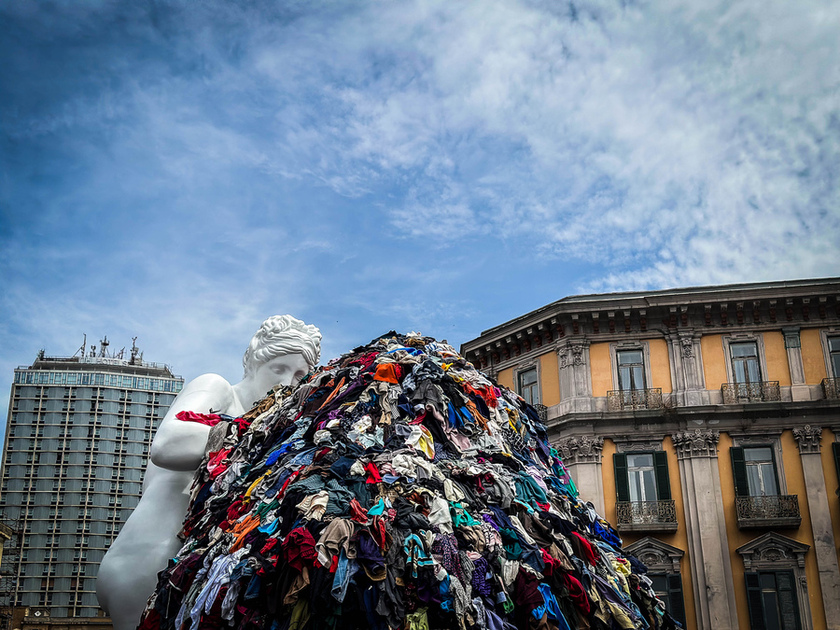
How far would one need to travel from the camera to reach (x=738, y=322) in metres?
28.3

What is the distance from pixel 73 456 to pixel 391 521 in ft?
304

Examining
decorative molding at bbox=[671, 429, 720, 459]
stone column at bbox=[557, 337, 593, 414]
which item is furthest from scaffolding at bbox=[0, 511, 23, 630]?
decorative molding at bbox=[671, 429, 720, 459]

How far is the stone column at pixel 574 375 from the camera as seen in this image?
28.3 m

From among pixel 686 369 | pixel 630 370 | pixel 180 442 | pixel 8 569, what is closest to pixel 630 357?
pixel 630 370

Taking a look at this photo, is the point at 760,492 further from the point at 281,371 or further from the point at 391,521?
the point at 391,521

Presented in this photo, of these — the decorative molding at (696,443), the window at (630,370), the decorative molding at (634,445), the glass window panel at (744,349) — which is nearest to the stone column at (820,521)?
the decorative molding at (696,443)

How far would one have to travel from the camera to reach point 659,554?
85.0 ft

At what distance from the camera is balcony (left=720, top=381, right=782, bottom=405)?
27156mm

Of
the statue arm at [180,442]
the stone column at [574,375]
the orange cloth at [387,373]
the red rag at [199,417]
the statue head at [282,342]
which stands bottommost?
the statue arm at [180,442]

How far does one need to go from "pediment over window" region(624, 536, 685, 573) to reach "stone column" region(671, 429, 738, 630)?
50 cm

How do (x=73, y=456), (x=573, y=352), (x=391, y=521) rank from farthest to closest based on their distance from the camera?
(x=73, y=456) → (x=573, y=352) → (x=391, y=521)

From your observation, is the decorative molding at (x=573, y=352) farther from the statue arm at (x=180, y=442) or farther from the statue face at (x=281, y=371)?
the statue arm at (x=180, y=442)

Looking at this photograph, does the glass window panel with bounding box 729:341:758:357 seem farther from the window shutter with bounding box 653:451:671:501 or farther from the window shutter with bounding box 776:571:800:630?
the window shutter with bounding box 776:571:800:630

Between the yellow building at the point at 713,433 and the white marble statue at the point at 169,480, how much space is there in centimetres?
2250
